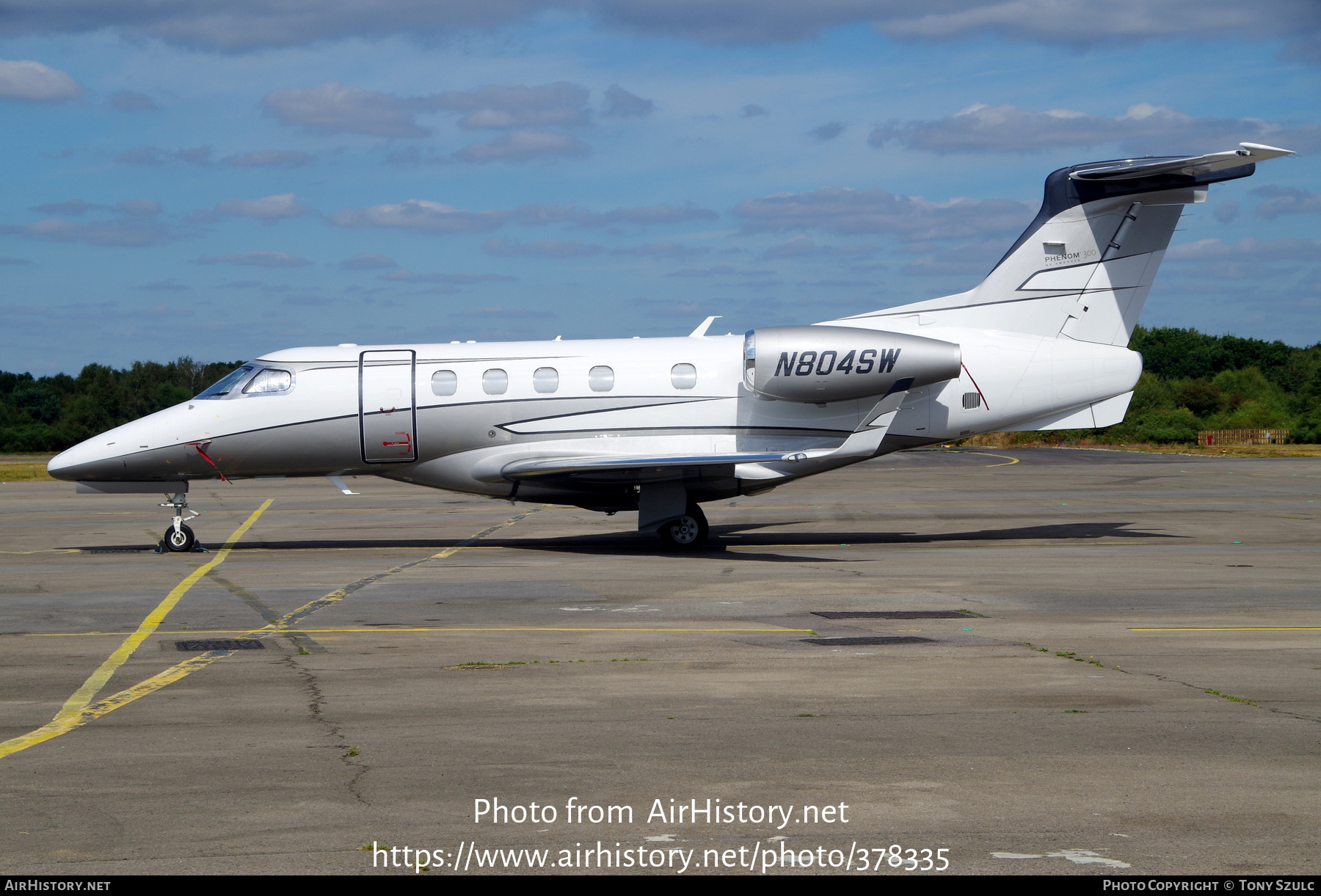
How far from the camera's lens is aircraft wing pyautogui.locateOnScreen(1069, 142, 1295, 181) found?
18.0 meters

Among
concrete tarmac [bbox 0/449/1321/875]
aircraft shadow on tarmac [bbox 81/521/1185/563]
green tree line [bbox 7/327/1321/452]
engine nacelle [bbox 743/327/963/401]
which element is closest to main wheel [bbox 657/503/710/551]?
aircraft shadow on tarmac [bbox 81/521/1185/563]

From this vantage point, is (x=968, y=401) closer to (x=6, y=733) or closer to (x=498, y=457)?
(x=498, y=457)

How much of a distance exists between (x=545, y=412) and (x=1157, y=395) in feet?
276

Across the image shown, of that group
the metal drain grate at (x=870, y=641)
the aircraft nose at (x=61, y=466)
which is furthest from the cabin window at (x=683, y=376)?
the aircraft nose at (x=61, y=466)

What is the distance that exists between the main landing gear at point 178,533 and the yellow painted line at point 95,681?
307cm

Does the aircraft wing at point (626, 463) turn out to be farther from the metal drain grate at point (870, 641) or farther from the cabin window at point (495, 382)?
the metal drain grate at point (870, 641)

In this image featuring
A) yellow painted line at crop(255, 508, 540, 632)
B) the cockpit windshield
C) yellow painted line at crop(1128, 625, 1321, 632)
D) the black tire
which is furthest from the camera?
the black tire

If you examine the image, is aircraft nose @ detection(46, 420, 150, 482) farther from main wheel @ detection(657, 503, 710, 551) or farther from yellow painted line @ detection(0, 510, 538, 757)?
main wheel @ detection(657, 503, 710, 551)

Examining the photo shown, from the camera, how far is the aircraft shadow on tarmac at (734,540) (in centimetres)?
2081

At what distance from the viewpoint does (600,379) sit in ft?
66.2

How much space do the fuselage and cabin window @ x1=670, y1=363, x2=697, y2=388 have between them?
Answer: 0.03 meters

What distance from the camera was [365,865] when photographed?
5.26m

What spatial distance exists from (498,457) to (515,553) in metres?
1.77

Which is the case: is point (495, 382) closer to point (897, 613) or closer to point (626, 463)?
point (626, 463)
